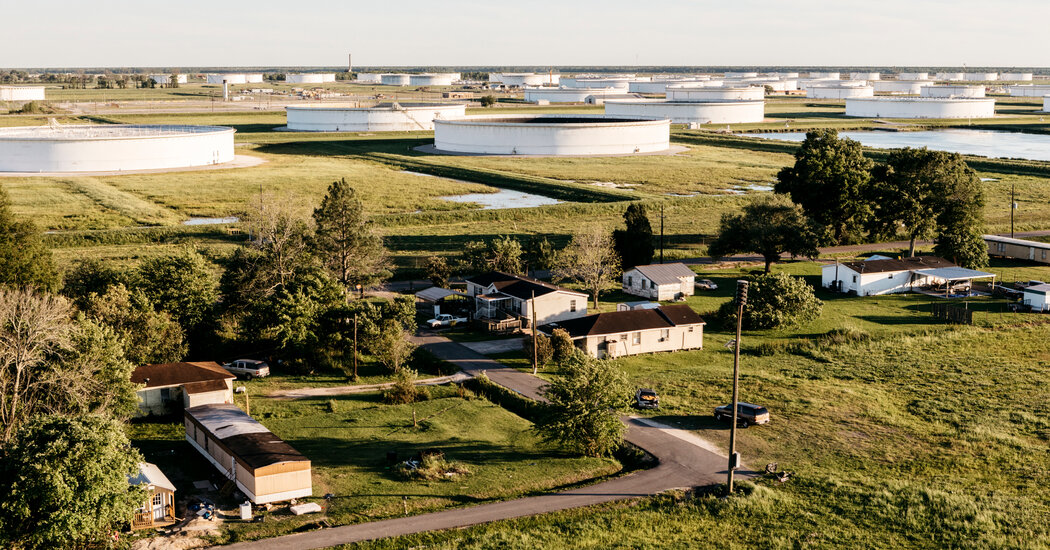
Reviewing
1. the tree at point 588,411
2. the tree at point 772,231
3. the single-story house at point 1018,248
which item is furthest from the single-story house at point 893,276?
the tree at point 588,411

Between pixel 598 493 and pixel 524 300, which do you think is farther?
pixel 524 300

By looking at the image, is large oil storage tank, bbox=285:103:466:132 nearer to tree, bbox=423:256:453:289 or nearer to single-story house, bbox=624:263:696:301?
tree, bbox=423:256:453:289

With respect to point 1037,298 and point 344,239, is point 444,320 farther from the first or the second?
point 1037,298

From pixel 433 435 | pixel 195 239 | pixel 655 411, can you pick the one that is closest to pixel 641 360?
Answer: pixel 655 411

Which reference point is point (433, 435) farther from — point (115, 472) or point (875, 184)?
point (875, 184)

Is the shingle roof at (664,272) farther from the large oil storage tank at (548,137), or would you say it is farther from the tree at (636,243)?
the large oil storage tank at (548,137)

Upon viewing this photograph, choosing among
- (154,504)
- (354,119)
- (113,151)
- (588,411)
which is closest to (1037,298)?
(588,411)
